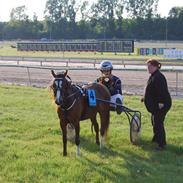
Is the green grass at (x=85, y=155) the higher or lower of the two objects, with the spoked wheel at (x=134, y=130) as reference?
lower

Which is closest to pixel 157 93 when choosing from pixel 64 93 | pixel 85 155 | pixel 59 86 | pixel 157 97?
pixel 157 97

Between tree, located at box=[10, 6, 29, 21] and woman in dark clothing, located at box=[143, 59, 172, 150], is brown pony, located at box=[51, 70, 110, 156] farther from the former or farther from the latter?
tree, located at box=[10, 6, 29, 21]

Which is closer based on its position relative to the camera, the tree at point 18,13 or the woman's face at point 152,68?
the woman's face at point 152,68

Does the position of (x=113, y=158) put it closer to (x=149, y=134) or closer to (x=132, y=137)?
(x=132, y=137)

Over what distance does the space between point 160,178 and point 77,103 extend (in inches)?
80.6

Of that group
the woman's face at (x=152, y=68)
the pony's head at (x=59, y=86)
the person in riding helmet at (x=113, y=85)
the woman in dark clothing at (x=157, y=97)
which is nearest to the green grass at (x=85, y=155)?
the woman in dark clothing at (x=157, y=97)

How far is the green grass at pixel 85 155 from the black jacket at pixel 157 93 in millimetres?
881

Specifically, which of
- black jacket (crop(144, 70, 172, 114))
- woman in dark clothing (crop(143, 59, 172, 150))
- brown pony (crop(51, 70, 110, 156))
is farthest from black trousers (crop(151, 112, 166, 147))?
brown pony (crop(51, 70, 110, 156))

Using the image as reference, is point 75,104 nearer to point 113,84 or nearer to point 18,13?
point 113,84

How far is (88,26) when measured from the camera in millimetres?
120438

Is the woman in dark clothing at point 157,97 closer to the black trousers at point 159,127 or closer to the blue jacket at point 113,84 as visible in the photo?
the black trousers at point 159,127

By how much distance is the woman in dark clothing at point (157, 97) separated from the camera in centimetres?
822

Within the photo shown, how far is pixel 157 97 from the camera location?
8352 millimetres

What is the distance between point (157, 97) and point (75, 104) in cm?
175
